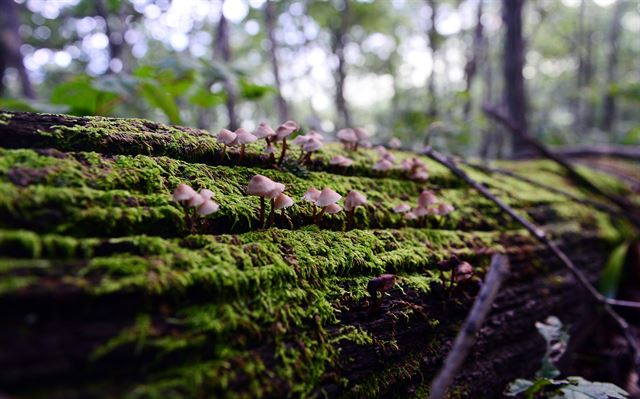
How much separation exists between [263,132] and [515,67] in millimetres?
6182

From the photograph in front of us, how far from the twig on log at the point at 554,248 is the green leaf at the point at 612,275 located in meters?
0.26

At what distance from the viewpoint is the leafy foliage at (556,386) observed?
5.14 feet

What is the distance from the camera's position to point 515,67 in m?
6.59

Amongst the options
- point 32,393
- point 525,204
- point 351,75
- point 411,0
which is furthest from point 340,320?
point 411,0

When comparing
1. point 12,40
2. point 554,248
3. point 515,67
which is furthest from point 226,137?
point 12,40

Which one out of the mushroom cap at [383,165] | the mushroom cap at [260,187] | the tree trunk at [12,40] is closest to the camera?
the mushroom cap at [260,187]

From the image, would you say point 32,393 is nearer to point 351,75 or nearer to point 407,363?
point 407,363

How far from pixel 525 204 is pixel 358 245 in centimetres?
204

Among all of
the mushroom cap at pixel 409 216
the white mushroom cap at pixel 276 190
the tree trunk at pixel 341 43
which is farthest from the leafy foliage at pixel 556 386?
the tree trunk at pixel 341 43

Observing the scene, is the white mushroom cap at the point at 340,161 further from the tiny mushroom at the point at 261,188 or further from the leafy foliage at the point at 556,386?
the leafy foliage at the point at 556,386

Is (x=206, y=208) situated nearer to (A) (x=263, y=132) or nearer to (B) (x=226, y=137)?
(B) (x=226, y=137)

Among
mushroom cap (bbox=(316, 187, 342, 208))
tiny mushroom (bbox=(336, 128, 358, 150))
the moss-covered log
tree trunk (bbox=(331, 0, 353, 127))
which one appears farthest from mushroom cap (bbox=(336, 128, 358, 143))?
tree trunk (bbox=(331, 0, 353, 127))

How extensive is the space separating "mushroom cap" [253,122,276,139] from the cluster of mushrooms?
0.78 meters

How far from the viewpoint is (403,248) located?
1877 millimetres
